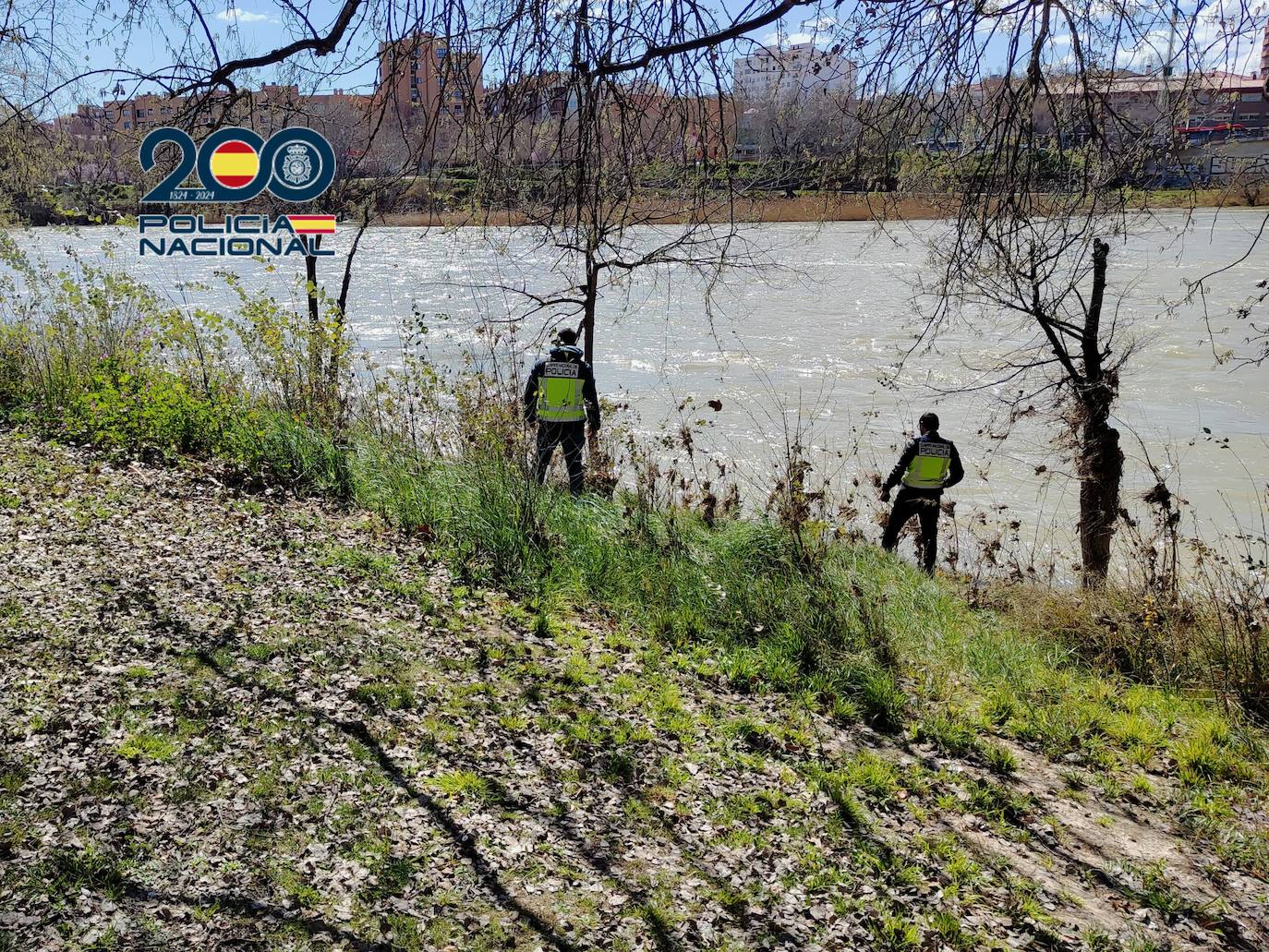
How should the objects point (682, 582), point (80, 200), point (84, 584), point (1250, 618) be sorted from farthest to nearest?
1. point (80, 200)
2. point (682, 582)
3. point (1250, 618)
4. point (84, 584)

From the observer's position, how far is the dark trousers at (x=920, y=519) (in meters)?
10.0

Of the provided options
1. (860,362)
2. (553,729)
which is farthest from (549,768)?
(860,362)

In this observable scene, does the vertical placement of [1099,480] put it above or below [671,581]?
above

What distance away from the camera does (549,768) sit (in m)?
4.63

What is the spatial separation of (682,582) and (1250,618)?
369 cm

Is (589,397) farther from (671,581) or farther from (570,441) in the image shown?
(671,581)

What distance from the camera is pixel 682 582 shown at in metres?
7.03

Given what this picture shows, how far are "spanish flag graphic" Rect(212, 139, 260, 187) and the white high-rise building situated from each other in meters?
9.66

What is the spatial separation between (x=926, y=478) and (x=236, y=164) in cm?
896

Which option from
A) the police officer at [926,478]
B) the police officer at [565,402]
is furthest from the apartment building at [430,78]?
the police officer at [926,478]

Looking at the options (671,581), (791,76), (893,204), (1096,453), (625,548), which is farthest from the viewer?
(1096,453)

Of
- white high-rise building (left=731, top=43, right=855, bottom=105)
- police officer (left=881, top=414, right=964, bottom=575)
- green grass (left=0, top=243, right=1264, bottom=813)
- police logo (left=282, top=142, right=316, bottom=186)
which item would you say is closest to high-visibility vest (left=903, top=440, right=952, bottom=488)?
police officer (left=881, top=414, right=964, bottom=575)

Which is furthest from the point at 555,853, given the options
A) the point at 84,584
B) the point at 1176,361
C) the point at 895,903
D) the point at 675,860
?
the point at 1176,361

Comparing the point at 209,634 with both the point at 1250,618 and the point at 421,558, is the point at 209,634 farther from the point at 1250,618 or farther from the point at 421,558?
Answer: the point at 1250,618
